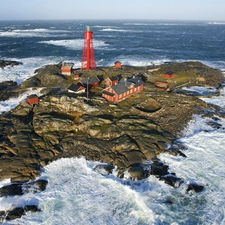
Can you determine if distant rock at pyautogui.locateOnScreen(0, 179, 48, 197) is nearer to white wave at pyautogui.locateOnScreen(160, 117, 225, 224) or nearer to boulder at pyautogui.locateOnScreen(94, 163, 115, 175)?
boulder at pyautogui.locateOnScreen(94, 163, 115, 175)

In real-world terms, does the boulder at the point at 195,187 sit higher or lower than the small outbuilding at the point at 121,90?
lower

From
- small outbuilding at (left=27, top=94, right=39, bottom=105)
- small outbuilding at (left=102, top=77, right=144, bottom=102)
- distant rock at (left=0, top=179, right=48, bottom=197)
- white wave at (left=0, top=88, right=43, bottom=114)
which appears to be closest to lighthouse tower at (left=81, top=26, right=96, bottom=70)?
white wave at (left=0, top=88, right=43, bottom=114)

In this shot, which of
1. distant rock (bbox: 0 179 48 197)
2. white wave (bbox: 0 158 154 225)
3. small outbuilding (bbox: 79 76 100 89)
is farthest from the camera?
small outbuilding (bbox: 79 76 100 89)

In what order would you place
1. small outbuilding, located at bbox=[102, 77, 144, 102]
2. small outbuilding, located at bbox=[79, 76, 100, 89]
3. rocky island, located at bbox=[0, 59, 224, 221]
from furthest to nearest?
1. small outbuilding, located at bbox=[79, 76, 100, 89]
2. small outbuilding, located at bbox=[102, 77, 144, 102]
3. rocky island, located at bbox=[0, 59, 224, 221]

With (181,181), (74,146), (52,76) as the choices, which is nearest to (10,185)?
(74,146)

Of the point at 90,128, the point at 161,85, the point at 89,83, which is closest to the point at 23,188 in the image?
the point at 90,128

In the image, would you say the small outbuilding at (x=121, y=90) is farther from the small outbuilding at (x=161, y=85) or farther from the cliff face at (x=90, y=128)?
the small outbuilding at (x=161, y=85)

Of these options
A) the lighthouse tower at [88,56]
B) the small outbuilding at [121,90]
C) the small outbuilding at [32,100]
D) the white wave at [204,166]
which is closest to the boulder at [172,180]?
the white wave at [204,166]

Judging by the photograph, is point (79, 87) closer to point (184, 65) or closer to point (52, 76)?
point (52, 76)
